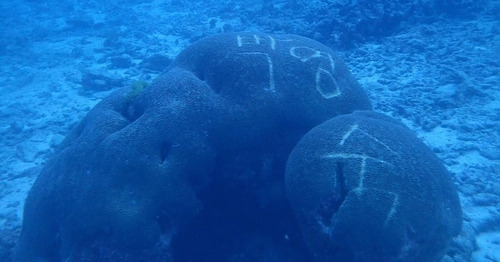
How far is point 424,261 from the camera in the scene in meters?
3.77

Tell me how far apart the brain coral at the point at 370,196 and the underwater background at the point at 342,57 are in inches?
49.9

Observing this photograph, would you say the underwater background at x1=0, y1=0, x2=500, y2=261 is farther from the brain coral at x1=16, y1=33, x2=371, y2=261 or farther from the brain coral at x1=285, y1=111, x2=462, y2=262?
the brain coral at x1=16, y1=33, x2=371, y2=261

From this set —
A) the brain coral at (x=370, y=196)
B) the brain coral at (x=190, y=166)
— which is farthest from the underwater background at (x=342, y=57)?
the brain coral at (x=190, y=166)

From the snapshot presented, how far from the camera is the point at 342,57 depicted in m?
10.4

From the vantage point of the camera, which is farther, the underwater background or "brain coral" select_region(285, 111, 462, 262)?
the underwater background

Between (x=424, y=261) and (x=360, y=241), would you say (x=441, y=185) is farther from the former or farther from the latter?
(x=360, y=241)

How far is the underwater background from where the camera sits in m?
6.47

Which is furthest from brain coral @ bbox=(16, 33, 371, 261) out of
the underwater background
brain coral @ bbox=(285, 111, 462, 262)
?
the underwater background

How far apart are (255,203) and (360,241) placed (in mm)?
1649

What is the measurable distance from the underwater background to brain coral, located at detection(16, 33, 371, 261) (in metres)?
2.19

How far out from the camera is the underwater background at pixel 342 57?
647cm

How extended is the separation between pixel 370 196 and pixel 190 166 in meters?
2.33

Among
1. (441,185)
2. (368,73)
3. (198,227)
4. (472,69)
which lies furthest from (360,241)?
(472,69)

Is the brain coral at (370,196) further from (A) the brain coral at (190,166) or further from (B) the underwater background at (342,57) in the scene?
(B) the underwater background at (342,57)
